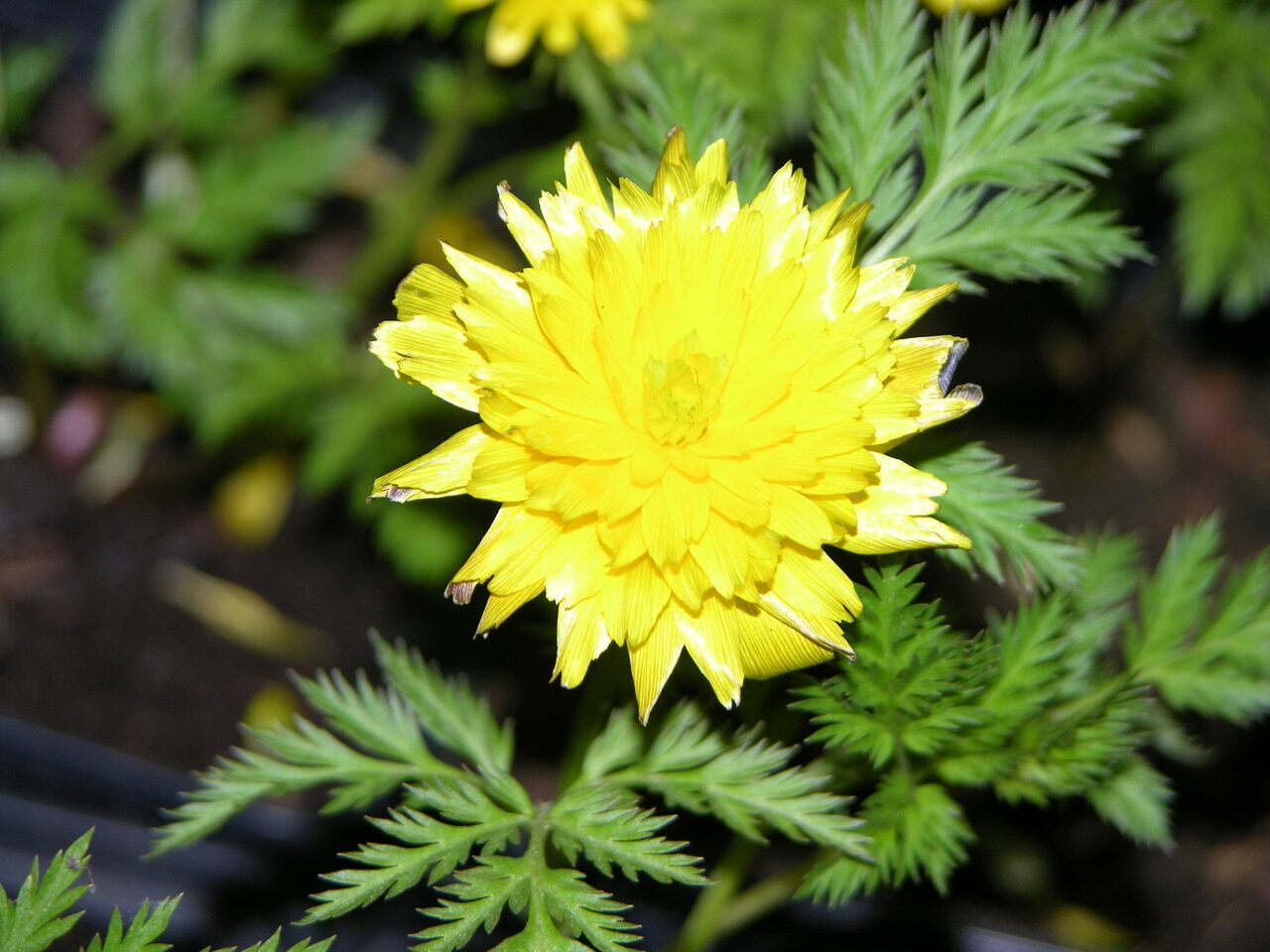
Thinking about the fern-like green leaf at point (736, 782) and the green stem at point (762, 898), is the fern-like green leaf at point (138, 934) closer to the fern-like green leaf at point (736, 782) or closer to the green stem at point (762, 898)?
the fern-like green leaf at point (736, 782)

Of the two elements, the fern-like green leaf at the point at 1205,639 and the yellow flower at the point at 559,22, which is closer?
the fern-like green leaf at the point at 1205,639

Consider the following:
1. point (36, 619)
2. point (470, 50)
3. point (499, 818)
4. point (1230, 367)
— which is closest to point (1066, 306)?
point (1230, 367)

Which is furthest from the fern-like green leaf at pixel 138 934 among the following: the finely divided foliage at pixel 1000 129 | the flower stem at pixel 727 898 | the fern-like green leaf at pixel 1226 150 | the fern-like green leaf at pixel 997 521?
the fern-like green leaf at pixel 1226 150

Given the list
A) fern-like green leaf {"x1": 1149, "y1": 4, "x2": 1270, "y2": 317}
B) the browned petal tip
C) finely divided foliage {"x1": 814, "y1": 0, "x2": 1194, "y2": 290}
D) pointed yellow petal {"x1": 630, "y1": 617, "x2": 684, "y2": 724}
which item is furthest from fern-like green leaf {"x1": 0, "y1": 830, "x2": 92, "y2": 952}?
fern-like green leaf {"x1": 1149, "y1": 4, "x2": 1270, "y2": 317}

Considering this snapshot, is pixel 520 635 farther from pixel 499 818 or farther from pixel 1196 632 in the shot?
pixel 1196 632

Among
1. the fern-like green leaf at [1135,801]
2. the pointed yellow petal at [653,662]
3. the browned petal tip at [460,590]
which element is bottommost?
the fern-like green leaf at [1135,801]

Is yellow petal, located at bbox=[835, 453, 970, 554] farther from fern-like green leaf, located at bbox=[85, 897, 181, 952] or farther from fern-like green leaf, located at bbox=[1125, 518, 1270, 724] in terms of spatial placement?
fern-like green leaf, located at bbox=[85, 897, 181, 952]
